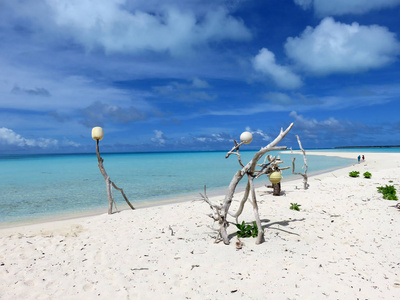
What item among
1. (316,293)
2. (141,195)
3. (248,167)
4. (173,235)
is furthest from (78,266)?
(141,195)

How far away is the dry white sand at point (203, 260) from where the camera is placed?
15.2 ft

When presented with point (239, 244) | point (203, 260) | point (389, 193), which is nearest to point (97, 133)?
point (203, 260)

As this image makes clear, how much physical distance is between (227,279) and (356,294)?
83.0 inches

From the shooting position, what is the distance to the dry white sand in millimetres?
4645

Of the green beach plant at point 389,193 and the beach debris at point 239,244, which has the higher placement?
the green beach plant at point 389,193

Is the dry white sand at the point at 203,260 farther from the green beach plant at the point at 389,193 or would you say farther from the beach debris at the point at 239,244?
the green beach plant at the point at 389,193

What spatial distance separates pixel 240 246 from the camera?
6.25 m

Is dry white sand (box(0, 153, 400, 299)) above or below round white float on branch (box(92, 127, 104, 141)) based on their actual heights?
below

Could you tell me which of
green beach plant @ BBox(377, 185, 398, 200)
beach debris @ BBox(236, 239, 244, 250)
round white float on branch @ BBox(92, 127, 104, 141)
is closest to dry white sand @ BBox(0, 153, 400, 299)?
beach debris @ BBox(236, 239, 244, 250)

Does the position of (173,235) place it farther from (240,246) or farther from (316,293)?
(316,293)

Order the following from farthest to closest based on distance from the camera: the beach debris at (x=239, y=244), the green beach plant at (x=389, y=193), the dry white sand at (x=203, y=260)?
the green beach plant at (x=389, y=193) → the beach debris at (x=239, y=244) → the dry white sand at (x=203, y=260)

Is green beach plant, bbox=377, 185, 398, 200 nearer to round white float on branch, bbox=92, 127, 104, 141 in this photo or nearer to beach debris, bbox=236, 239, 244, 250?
beach debris, bbox=236, 239, 244, 250

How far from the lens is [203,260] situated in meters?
5.73

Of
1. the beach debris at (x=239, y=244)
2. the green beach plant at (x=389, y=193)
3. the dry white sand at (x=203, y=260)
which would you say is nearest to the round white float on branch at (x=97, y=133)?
the dry white sand at (x=203, y=260)
